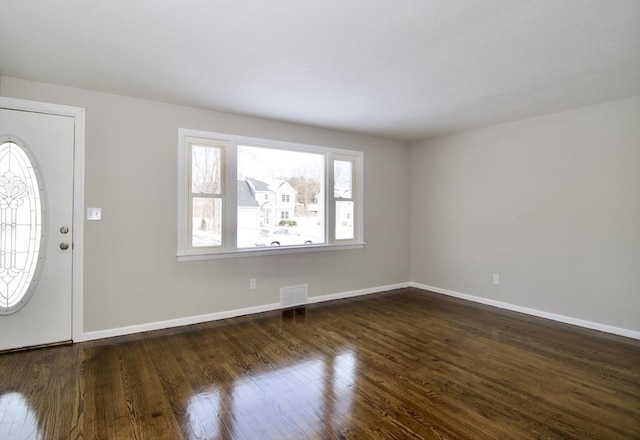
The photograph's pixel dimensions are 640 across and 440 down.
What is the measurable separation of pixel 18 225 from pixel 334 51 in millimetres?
3187

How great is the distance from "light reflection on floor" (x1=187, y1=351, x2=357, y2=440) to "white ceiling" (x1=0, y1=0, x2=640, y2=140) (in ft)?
8.09

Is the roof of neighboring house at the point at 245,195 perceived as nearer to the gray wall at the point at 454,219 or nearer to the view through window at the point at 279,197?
the view through window at the point at 279,197

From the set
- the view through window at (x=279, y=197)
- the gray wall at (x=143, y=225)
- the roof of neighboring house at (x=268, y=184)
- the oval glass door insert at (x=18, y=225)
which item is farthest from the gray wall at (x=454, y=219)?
the roof of neighboring house at (x=268, y=184)

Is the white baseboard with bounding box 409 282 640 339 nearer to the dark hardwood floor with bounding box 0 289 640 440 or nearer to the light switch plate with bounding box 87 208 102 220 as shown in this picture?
the dark hardwood floor with bounding box 0 289 640 440

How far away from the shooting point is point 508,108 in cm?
382

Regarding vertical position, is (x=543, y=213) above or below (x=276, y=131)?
below

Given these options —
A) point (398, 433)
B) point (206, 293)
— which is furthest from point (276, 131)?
point (398, 433)

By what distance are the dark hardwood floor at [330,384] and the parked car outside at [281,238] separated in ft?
3.60

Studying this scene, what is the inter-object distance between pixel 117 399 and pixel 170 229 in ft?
5.99

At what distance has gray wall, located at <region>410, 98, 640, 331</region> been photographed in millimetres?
3496

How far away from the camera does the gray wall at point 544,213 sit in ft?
11.5

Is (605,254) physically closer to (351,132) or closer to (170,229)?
(351,132)

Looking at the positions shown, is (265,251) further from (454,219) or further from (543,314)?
(543,314)

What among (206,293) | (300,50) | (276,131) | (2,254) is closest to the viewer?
(300,50)
